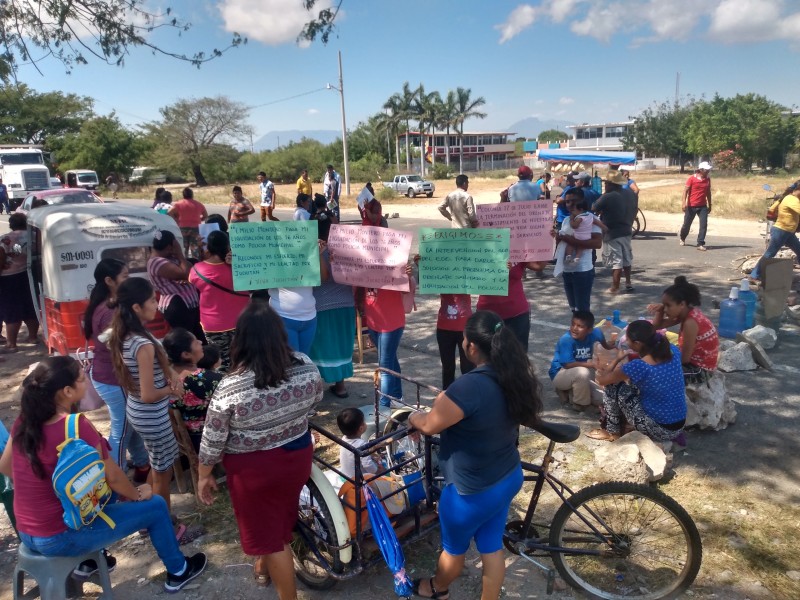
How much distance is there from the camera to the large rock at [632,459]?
4068mm

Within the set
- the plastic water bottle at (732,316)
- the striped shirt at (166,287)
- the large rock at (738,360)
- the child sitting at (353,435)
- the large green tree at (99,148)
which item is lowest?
the large rock at (738,360)

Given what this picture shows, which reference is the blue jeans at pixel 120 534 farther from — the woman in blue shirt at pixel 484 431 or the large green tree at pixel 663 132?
the large green tree at pixel 663 132

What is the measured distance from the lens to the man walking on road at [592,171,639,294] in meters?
9.14

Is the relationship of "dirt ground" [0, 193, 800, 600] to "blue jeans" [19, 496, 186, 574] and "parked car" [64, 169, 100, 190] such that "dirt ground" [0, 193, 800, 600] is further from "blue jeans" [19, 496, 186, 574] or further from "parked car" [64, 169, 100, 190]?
"parked car" [64, 169, 100, 190]

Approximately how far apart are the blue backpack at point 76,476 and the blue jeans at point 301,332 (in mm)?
2338

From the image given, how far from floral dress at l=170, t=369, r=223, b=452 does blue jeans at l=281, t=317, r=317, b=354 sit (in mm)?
1165

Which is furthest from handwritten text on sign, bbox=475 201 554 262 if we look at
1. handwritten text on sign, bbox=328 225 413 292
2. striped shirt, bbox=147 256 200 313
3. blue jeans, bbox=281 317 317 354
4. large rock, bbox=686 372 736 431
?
striped shirt, bbox=147 256 200 313

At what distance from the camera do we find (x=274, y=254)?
4.93 metres

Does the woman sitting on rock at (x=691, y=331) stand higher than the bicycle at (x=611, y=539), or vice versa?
the woman sitting on rock at (x=691, y=331)

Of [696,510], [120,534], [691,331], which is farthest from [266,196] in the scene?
[696,510]

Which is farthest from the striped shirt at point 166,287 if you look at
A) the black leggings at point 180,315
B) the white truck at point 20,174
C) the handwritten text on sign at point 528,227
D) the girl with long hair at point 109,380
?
the white truck at point 20,174

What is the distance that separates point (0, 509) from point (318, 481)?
2797 millimetres

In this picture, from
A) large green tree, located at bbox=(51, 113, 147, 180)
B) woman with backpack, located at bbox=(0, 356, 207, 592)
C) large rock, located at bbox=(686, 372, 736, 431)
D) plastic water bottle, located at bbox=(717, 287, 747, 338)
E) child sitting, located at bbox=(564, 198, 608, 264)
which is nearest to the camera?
woman with backpack, located at bbox=(0, 356, 207, 592)

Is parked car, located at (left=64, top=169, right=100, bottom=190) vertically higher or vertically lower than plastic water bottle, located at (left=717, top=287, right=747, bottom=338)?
higher
